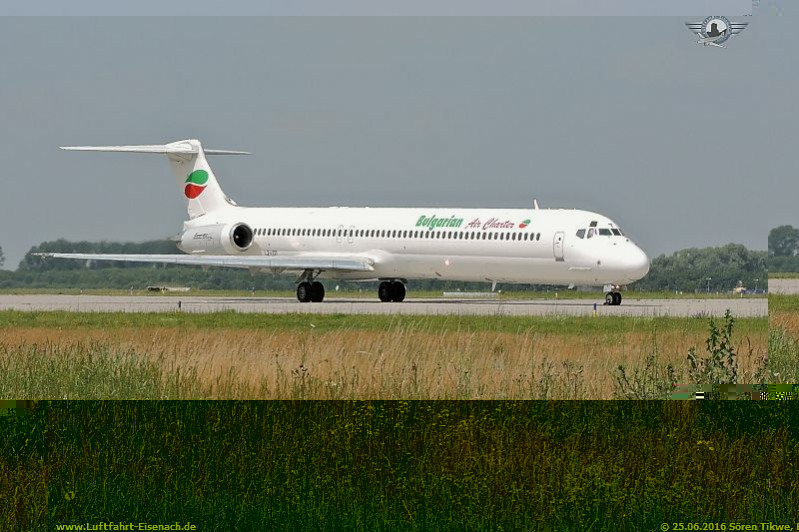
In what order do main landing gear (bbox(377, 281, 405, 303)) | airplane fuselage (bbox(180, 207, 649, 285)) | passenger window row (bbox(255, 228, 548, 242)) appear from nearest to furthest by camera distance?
airplane fuselage (bbox(180, 207, 649, 285)) < passenger window row (bbox(255, 228, 548, 242)) < main landing gear (bbox(377, 281, 405, 303))

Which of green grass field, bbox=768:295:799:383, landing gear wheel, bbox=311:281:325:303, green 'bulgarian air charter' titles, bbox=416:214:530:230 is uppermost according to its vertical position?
green 'bulgarian air charter' titles, bbox=416:214:530:230

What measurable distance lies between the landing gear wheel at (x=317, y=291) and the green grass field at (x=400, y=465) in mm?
31859

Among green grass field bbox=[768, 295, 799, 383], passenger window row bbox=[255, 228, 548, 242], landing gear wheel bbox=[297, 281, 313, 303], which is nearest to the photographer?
green grass field bbox=[768, 295, 799, 383]

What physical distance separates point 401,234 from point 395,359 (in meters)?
25.9

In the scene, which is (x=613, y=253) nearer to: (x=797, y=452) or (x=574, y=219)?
(x=574, y=219)

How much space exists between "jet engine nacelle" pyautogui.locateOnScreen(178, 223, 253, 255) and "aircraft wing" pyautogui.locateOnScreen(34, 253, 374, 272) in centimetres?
304

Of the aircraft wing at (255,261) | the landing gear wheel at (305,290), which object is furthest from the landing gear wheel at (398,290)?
the landing gear wheel at (305,290)

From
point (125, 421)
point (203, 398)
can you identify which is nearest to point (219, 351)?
point (203, 398)

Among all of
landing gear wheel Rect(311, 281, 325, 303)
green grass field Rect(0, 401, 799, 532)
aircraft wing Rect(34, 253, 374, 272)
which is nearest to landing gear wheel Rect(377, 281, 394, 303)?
aircraft wing Rect(34, 253, 374, 272)

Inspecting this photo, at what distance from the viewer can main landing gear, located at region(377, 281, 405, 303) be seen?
156 feet

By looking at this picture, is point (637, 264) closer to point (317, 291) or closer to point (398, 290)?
point (398, 290)

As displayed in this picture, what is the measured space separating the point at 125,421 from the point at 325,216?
34.8 m

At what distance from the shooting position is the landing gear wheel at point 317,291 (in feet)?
155

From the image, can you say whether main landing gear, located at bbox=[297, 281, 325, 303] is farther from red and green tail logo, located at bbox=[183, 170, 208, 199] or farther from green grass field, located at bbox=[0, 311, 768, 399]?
green grass field, located at bbox=[0, 311, 768, 399]
